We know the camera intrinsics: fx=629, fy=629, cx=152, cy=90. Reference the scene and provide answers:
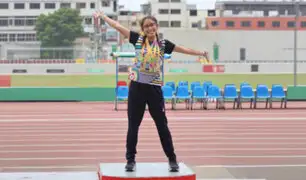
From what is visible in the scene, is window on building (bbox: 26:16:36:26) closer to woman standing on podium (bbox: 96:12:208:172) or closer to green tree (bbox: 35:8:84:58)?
green tree (bbox: 35:8:84:58)

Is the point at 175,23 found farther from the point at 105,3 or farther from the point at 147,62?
the point at 147,62

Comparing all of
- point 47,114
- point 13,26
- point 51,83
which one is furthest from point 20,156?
point 13,26

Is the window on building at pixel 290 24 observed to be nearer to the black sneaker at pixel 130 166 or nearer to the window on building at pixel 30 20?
the window on building at pixel 30 20

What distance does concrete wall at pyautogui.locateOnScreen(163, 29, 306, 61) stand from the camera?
74875 mm

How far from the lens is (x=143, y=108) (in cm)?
738

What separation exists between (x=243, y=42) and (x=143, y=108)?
69317mm

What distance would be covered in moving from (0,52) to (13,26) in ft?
77.1

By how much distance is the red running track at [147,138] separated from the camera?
11250 millimetres

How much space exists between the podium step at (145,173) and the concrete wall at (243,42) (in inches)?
2641

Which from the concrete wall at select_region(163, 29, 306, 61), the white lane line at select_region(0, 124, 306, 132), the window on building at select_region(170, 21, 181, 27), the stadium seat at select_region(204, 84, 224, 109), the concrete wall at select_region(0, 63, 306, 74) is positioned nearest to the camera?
the white lane line at select_region(0, 124, 306, 132)

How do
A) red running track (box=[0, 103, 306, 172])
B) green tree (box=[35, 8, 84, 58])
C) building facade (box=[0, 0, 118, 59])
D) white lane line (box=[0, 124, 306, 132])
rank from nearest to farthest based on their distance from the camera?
red running track (box=[0, 103, 306, 172]) < white lane line (box=[0, 124, 306, 132]) < green tree (box=[35, 8, 84, 58]) < building facade (box=[0, 0, 118, 59])

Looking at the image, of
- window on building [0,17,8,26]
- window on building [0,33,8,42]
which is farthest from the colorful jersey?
window on building [0,17,8,26]

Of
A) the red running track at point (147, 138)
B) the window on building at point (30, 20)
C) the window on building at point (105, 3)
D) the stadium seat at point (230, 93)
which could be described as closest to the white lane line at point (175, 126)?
the red running track at point (147, 138)

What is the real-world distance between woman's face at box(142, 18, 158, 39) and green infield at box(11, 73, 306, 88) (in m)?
37.9
